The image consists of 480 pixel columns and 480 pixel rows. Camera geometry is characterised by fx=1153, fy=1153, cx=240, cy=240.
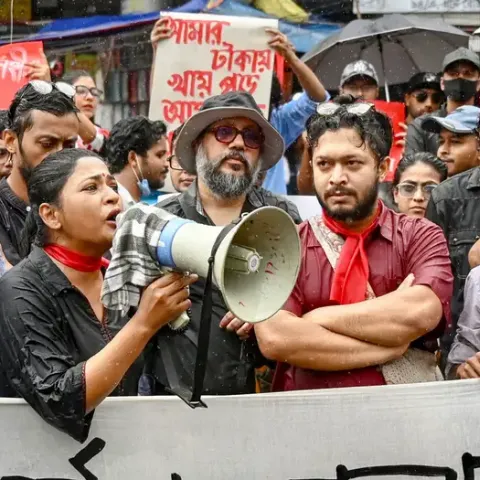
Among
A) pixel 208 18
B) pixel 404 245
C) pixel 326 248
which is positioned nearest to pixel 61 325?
pixel 326 248

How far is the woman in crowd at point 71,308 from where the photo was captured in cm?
337

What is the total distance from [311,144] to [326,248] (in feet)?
1.46

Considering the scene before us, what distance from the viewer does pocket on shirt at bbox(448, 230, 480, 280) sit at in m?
5.34

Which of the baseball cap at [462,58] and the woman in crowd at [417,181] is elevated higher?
the baseball cap at [462,58]

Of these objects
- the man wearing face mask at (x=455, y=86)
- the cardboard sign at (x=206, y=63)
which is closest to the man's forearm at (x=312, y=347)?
the cardboard sign at (x=206, y=63)

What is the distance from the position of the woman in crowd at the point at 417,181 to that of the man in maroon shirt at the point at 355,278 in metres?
2.07

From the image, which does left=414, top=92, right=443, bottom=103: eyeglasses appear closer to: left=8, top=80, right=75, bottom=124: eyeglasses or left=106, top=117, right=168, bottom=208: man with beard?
left=106, top=117, right=168, bottom=208: man with beard

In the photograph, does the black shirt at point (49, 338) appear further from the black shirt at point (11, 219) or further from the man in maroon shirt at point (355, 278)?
the black shirt at point (11, 219)

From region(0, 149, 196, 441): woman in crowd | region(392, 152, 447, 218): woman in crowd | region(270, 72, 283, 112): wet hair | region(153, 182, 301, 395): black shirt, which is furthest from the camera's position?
region(270, 72, 283, 112): wet hair

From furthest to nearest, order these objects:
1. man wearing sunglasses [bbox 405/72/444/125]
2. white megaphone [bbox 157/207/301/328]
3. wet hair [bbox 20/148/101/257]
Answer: man wearing sunglasses [bbox 405/72/444/125], wet hair [bbox 20/148/101/257], white megaphone [bbox 157/207/301/328]

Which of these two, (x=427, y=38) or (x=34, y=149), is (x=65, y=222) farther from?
(x=427, y=38)

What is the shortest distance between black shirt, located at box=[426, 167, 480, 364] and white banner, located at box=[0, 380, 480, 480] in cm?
160

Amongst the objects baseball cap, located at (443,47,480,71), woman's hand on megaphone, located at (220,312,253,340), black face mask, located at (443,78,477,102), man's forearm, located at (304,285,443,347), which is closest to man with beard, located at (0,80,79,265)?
woman's hand on megaphone, located at (220,312,253,340)

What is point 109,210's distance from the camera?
388 centimetres
